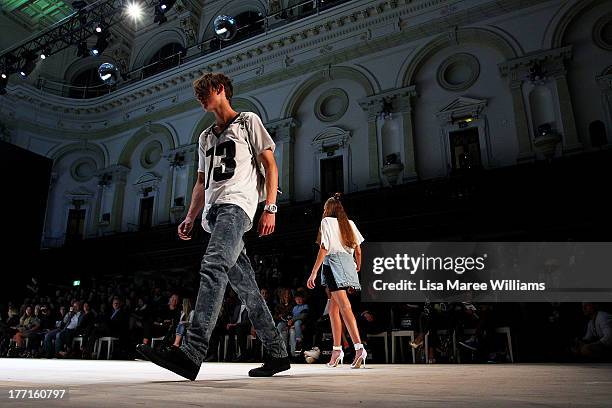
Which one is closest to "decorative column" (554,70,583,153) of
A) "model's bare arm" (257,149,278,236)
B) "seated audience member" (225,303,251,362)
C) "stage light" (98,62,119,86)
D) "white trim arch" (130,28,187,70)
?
"seated audience member" (225,303,251,362)

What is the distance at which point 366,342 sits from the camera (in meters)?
7.48

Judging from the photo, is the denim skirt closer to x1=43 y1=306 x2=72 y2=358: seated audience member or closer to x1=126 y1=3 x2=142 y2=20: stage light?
x1=43 y1=306 x2=72 y2=358: seated audience member

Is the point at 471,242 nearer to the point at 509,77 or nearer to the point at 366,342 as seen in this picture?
the point at 509,77

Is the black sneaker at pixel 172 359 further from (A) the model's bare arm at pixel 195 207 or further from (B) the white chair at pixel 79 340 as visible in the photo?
(B) the white chair at pixel 79 340

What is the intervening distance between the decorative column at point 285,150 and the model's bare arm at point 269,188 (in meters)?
12.7

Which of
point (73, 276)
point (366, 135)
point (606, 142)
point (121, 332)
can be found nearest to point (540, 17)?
point (606, 142)

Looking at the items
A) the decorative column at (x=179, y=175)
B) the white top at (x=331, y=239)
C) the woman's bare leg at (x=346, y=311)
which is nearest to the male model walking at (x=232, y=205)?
the woman's bare leg at (x=346, y=311)

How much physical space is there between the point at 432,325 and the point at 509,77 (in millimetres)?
8697

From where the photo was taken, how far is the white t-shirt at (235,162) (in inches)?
102

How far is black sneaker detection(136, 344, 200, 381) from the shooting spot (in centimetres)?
212

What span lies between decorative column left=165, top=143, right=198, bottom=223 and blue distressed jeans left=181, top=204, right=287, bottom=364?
1538 cm

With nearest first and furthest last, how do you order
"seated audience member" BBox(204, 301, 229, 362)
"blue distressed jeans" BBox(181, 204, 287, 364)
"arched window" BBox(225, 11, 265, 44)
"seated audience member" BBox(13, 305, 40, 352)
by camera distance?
"blue distressed jeans" BBox(181, 204, 287, 364)
"seated audience member" BBox(204, 301, 229, 362)
"seated audience member" BBox(13, 305, 40, 352)
"arched window" BBox(225, 11, 265, 44)

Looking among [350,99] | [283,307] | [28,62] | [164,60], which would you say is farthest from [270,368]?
[164,60]

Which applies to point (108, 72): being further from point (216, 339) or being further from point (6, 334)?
point (216, 339)
